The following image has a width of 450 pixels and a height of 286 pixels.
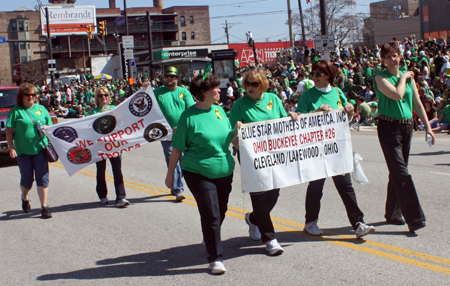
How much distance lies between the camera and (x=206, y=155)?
473 cm

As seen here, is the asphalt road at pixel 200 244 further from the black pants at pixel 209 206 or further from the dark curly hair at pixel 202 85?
the dark curly hair at pixel 202 85

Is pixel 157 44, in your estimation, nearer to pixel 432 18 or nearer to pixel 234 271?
pixel 432 18

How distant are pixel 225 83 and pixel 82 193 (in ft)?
63.8

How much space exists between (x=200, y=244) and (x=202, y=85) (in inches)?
76.9

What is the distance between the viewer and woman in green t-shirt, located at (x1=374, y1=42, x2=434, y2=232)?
5379 mm

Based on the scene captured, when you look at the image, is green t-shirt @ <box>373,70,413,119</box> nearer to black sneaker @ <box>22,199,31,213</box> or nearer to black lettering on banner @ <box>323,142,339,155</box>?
black lettering on banner @ <box>323,142,339,155</box>

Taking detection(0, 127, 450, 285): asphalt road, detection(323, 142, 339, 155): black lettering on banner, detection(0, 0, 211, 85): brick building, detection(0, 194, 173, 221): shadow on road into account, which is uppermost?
detection(0, 0, 211, 85): brick building

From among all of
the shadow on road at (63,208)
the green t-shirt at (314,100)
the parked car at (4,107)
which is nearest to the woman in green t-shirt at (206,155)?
the green t-shirt at (314,100)

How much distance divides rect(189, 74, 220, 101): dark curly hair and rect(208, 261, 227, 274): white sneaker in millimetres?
1532

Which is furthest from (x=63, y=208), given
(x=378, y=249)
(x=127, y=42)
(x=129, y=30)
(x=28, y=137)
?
(x=129, y=30)

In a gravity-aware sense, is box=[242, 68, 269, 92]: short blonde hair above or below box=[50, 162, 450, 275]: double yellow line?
above

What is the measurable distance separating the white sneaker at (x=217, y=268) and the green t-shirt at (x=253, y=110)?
1.34 meters

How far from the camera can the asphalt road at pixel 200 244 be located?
4.64m

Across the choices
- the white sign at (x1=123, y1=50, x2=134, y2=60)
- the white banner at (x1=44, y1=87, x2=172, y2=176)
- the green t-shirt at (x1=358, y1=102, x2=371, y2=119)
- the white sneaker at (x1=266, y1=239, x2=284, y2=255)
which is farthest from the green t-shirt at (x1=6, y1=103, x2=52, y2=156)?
the white sign at (x1=123, y1=50, x2=134, y2=60)
